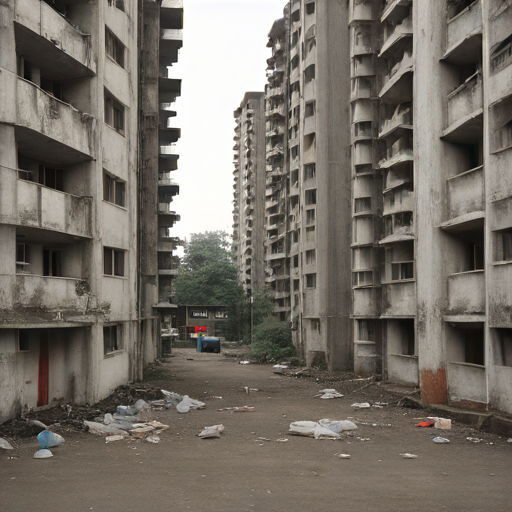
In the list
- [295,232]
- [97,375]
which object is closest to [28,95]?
[97,375]

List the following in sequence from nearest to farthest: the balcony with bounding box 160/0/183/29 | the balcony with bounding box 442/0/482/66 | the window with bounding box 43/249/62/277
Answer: the balcony with bounding box 442/0/482/66 < the window with bounding box 43/249/62/277 < the balcony with bounding box 160/0/183/29

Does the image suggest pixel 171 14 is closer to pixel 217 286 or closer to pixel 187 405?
pixel 187 405

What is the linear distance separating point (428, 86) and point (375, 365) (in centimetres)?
1527

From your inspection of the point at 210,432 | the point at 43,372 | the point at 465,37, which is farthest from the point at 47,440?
the point at 465,37

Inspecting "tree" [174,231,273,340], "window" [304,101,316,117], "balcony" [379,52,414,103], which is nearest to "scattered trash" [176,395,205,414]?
"balcony" [379,52,414,103]

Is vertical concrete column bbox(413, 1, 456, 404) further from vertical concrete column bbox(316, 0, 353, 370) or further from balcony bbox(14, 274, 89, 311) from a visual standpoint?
vertical concrete column bbox(316, 0, 353, 370)

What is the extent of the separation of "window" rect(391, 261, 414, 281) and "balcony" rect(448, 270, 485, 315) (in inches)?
285

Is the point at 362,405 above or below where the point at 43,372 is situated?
below

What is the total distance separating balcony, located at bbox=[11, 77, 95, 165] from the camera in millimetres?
17125

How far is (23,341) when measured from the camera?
60.5 ft

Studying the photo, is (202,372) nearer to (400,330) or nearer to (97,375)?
(400,330)

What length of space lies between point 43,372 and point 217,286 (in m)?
59.7

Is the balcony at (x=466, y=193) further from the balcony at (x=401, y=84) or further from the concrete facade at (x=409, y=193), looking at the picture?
the balcony at (x=401, y=84)

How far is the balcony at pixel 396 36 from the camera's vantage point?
84.1ft
